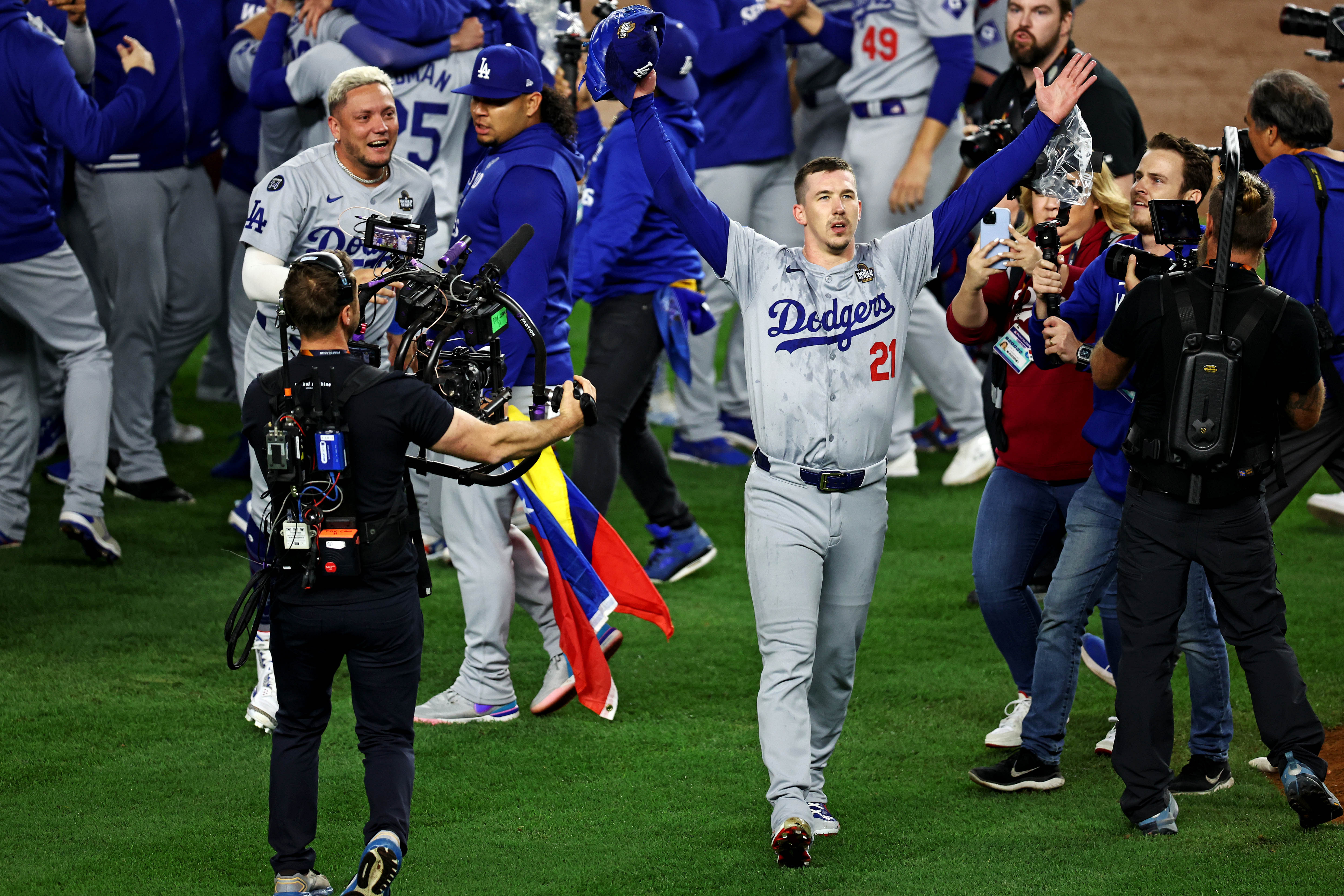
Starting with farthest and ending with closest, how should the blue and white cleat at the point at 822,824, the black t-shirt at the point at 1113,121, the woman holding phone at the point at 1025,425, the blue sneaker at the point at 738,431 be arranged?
the blue sneaker at the point at 738,431
the black t-shirt at the point at 1113,121
the woman holding phone at the point at 1025,425
the blue and white cleat at the point at 822,824

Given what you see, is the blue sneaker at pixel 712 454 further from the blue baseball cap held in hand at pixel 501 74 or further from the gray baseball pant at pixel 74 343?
the blue baseball cap held in hand at pixel 501 74

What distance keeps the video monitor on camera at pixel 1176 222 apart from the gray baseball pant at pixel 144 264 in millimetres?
5356

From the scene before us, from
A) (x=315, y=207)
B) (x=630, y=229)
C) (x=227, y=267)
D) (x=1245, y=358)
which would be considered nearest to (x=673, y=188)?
(x=315, y=207)

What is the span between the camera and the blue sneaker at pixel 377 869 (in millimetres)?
3426

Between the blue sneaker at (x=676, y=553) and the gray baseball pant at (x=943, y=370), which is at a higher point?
the gray baseball pant at (x=943, y=370)

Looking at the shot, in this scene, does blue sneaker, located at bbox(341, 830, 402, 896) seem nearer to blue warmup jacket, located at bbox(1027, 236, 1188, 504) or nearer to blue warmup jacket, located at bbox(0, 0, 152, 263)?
blue warmup jacket, located at bbox(1027, 236, 1188, 504)

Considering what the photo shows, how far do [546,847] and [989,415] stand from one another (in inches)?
75.4

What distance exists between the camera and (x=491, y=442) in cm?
364

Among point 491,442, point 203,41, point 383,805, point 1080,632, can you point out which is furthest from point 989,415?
point 203,41

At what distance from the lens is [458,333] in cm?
405

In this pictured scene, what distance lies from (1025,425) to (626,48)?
5.47ft

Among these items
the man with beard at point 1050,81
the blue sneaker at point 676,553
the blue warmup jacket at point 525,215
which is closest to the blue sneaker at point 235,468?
the blue sneaker at point 676,553

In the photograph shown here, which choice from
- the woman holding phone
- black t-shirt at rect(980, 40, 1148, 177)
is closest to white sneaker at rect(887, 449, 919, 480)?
black t-shirt at rect(980, 40, 1148, 177)

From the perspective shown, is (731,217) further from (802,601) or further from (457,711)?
(802,601)
